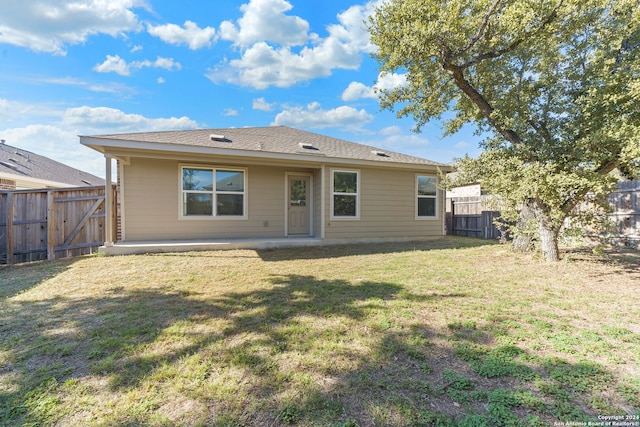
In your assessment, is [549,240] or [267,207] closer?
[549,240]

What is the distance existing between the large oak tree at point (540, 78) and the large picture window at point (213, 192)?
17.3 ft

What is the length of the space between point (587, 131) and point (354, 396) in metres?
6.49

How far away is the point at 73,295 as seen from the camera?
387 cm

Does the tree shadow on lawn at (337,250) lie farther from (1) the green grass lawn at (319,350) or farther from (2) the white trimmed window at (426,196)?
(1) the green grass lawn at (319,350)

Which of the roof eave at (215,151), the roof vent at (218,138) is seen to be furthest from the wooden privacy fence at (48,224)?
the roof vent at (218,138)

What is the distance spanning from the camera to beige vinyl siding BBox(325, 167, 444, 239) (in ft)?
28.7

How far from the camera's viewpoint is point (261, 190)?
8.70 metres

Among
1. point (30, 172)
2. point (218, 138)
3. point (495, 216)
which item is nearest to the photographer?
point (218, 138)

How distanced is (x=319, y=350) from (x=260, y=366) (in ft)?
1.64

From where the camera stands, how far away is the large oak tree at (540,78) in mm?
4906

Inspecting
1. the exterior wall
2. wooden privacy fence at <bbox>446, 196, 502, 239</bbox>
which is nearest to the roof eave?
the exterior wall

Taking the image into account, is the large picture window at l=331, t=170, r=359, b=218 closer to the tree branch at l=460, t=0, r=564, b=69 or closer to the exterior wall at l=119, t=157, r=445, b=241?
the exterior wall at l=119, t=157, r=445, b=241

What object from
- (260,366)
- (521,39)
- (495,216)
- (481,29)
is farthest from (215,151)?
(495,216)

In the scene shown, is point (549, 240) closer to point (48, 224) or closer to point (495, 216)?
point (495, 216)
